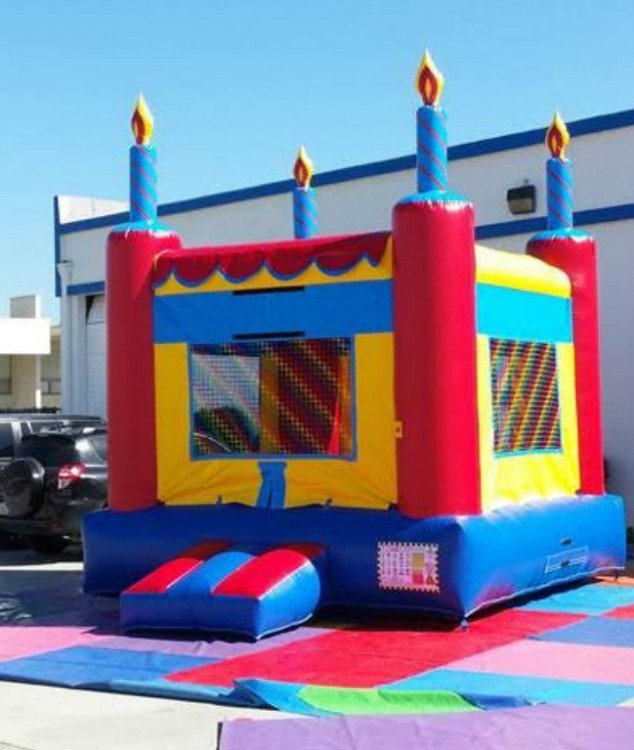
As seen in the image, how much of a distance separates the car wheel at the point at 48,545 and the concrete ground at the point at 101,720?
671 cm

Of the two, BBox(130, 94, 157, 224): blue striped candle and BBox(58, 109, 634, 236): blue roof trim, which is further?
BBox(58, 109, 634, 236): blue roof trim

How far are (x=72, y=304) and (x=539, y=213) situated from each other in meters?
9.87

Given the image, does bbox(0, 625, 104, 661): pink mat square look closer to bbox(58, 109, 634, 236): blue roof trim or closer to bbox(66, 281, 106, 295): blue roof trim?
bbox(58, 109, 634, 236): blue roof trim

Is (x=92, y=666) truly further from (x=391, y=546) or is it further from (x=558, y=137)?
(x=558, y=137)

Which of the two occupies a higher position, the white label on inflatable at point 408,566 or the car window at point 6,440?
the car window at point 6,440

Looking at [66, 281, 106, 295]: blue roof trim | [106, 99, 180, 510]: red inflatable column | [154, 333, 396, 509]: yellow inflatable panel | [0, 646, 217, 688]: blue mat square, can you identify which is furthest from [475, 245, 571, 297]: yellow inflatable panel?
[66, 281, 106, 295]: blue roof trim

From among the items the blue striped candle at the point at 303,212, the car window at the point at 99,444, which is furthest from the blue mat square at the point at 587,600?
the car window at the point at 99,444

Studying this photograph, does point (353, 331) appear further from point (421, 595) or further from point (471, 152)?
point (471, 152)

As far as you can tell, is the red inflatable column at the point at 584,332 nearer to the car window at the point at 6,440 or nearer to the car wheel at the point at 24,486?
the car wheel at the point at 24,486

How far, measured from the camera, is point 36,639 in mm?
8977

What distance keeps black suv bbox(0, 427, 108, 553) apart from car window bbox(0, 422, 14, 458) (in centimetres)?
137

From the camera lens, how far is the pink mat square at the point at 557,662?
293 inches

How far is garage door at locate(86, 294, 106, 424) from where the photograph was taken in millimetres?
21391

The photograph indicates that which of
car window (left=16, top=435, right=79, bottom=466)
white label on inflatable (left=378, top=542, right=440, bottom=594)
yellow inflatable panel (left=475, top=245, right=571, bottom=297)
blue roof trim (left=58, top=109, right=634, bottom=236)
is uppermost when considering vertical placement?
blue roof trim (left=58, top=109, right=634, bottom=236)
